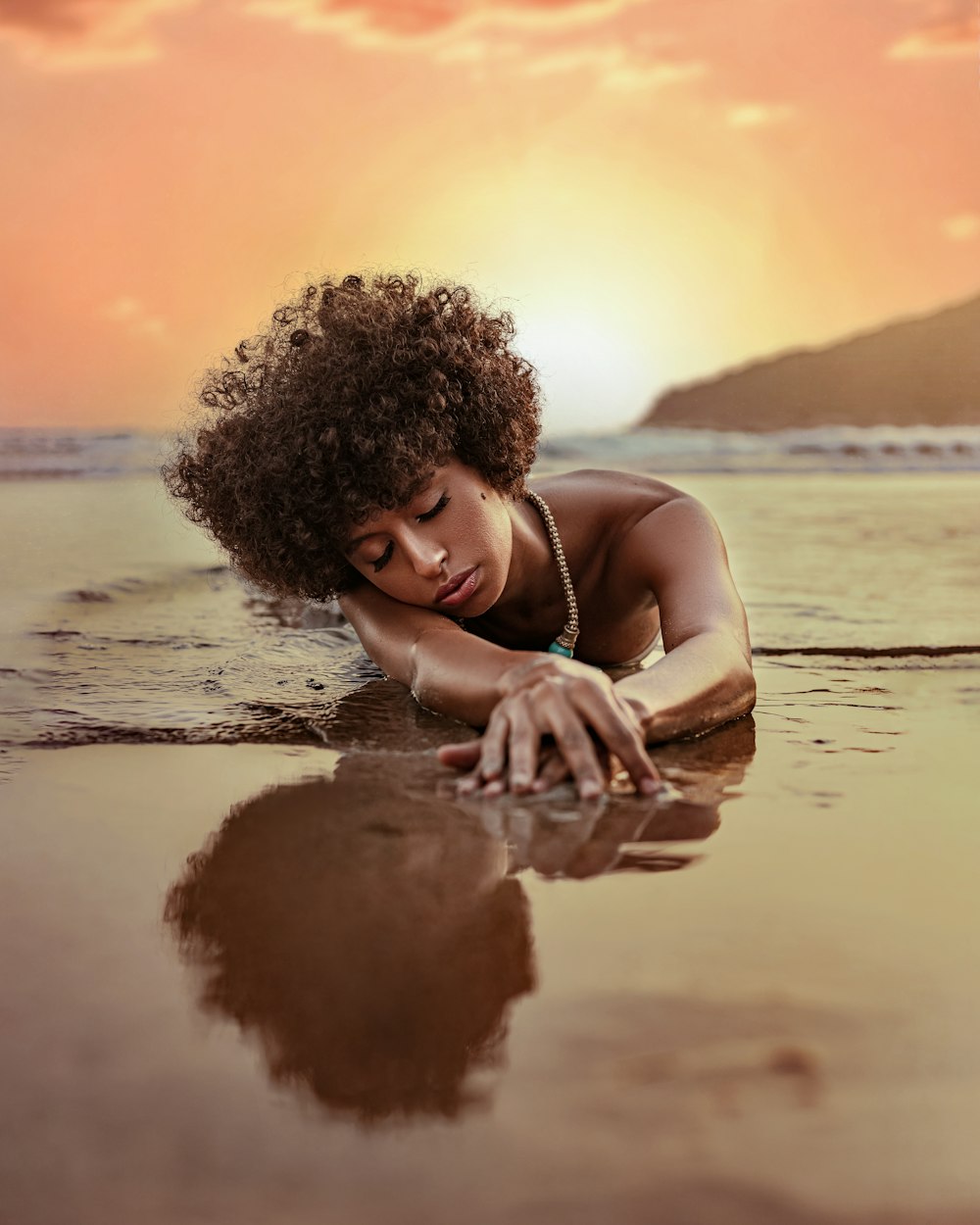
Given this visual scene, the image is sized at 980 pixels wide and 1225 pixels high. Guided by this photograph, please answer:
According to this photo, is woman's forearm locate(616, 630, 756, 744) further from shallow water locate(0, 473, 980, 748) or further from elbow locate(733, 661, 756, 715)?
shallow water locate(0, 473, 980, 748)

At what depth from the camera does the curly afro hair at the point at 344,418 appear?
220cm

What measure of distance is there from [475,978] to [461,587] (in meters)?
1.19

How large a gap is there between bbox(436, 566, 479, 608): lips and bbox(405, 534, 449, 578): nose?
3 cm

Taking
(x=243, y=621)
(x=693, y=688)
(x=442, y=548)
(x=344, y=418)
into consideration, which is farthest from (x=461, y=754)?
(x=243, y=621)

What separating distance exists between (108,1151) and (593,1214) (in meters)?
0.33

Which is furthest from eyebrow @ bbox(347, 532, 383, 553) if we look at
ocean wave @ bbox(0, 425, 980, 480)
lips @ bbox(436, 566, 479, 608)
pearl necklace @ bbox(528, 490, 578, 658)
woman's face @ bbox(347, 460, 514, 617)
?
ocean wave @ bbox(0, 425, 980, 480)

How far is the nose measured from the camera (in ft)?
6.96

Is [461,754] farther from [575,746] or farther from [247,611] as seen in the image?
[247,611]

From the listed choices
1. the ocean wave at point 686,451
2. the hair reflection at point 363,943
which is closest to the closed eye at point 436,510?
the hair reflection at point 363,943

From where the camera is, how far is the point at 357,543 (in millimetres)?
2223

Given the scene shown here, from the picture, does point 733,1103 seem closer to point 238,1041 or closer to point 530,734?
point 238,1041

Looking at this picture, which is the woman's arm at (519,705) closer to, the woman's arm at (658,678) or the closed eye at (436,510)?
the woman's arm at (658,678)

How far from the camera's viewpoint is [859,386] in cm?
1457

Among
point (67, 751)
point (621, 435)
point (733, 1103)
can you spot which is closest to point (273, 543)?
point (67, 751)
